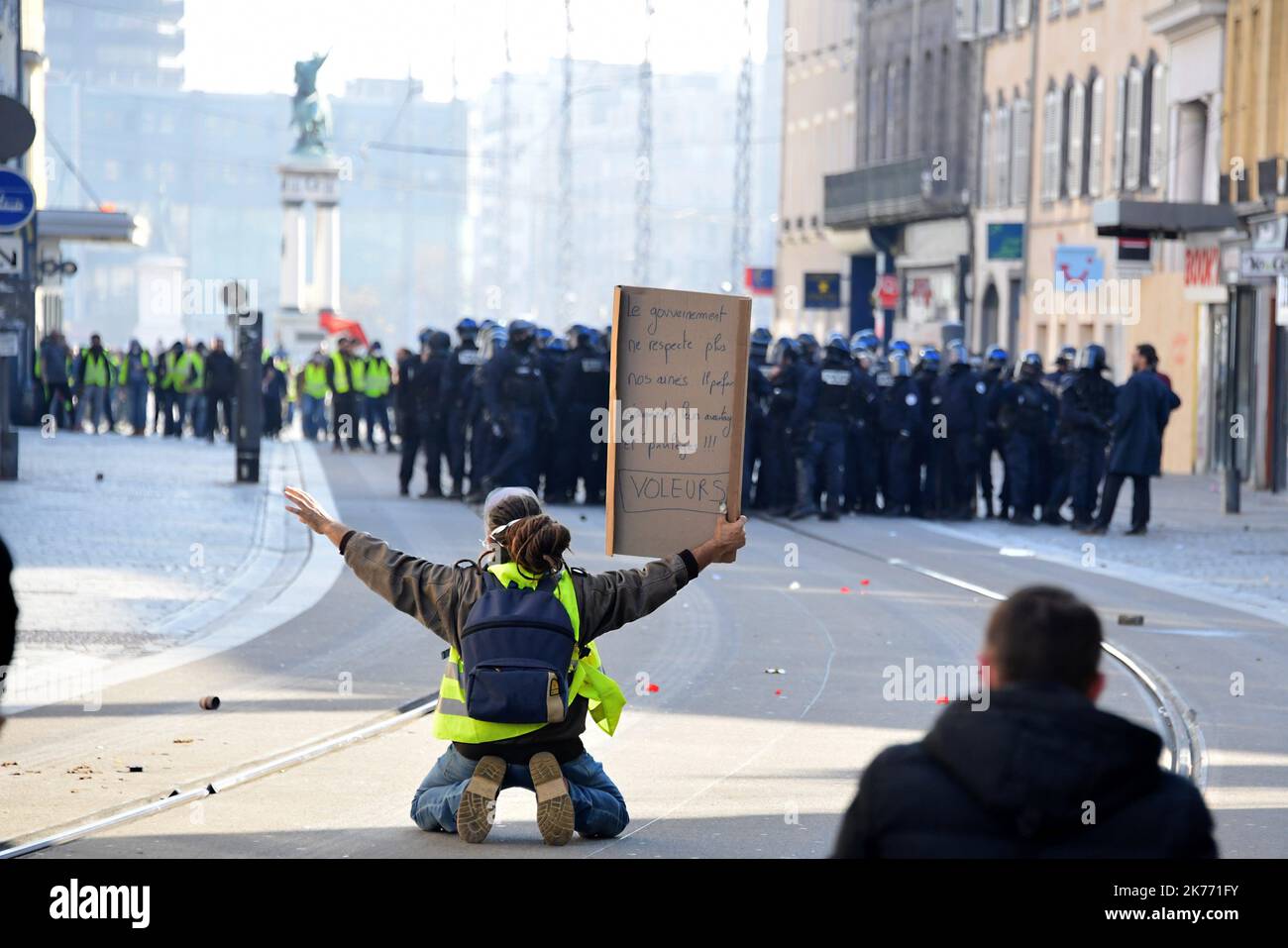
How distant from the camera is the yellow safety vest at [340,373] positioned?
131 feet

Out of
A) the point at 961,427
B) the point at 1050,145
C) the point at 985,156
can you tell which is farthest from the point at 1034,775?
the point at 985,156

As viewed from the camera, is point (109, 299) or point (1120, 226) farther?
point (109, 299)

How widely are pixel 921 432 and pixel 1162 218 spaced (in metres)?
8.71

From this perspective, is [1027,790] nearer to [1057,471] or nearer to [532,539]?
[532,539]

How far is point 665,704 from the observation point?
11562mm

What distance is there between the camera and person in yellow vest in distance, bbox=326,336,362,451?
3984cm

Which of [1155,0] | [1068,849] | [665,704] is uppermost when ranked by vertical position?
[1155,0]

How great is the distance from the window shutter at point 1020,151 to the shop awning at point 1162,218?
14104 mm

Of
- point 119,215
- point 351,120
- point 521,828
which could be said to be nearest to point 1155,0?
point 119,215

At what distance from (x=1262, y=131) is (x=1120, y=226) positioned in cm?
275

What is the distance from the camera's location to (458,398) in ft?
87.5

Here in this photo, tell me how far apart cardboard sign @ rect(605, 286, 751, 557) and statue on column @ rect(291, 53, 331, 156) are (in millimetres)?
57197

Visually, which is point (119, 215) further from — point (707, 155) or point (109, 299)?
point (707, 155)
